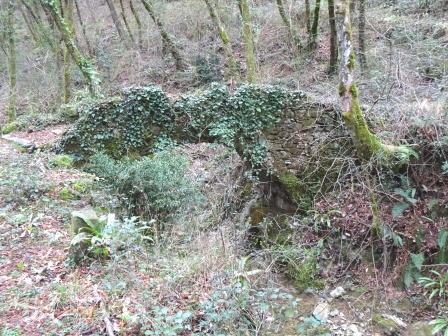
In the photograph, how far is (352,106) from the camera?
21.7 feet

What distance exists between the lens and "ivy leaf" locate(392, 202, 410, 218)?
6.79 meters

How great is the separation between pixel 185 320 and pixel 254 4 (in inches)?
569

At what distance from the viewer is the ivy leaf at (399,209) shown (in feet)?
22.3

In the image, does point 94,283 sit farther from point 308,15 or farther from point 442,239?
point 308,15

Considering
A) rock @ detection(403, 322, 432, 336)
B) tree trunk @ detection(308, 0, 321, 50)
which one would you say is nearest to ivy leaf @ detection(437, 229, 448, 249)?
rock @ detection(403, 322, 432, 336)

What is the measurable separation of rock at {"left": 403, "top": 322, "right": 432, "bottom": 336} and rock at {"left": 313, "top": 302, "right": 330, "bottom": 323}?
43.0 inches

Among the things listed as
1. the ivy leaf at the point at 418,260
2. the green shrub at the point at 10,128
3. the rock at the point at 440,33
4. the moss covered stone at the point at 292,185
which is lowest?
the ivy leaf at the point at 418,260

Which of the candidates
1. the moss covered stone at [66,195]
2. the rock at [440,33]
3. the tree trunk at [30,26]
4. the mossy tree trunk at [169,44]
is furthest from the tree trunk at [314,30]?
the tree trunk at [30,26]

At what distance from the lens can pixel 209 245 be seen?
574cm

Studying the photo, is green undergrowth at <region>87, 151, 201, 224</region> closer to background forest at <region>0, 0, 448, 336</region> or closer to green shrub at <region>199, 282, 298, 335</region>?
background forest at <region>0, 0, 448, 336</region>

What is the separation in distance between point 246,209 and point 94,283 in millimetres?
4671

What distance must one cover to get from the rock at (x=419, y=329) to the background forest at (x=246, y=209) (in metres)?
0.02

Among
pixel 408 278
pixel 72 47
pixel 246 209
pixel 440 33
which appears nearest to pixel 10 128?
pixel 72 47

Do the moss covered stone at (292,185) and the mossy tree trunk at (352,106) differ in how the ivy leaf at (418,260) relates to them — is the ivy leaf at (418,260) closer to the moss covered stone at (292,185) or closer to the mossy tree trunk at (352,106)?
the mossy tree trunk at (352,106)
